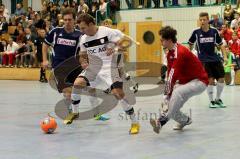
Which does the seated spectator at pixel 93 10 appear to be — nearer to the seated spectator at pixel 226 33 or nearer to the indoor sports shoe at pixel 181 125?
the seated spectator at pixel 226 33

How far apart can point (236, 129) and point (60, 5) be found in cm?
2365

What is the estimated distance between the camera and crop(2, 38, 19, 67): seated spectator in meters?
26.7

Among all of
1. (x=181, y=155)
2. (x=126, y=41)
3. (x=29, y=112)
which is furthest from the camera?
(x=29, y=112)

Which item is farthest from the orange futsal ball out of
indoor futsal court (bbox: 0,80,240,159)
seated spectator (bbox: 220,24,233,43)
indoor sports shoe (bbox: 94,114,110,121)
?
seated spectator (bbox: 220,24,233,43)

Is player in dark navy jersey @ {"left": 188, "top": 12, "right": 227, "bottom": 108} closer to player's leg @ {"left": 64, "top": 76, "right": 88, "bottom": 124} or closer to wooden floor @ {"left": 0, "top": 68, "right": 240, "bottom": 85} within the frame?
player's leg @ {"left": 64, "top": 76, "right": 88, "bottom": 124}

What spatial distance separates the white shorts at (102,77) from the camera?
9.38 meters

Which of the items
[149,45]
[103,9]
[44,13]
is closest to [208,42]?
[103,9]

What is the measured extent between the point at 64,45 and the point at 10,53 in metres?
17.1

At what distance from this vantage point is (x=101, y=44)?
376 inches

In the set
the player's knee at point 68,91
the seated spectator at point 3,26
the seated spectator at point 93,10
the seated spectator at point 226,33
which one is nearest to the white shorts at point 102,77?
the player's knee at point 68,91

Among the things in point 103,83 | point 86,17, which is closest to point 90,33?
point 86,17

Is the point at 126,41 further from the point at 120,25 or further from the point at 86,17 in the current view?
the point at 120,25

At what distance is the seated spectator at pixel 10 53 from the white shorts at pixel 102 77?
17.5 m

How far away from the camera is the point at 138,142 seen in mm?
7949
